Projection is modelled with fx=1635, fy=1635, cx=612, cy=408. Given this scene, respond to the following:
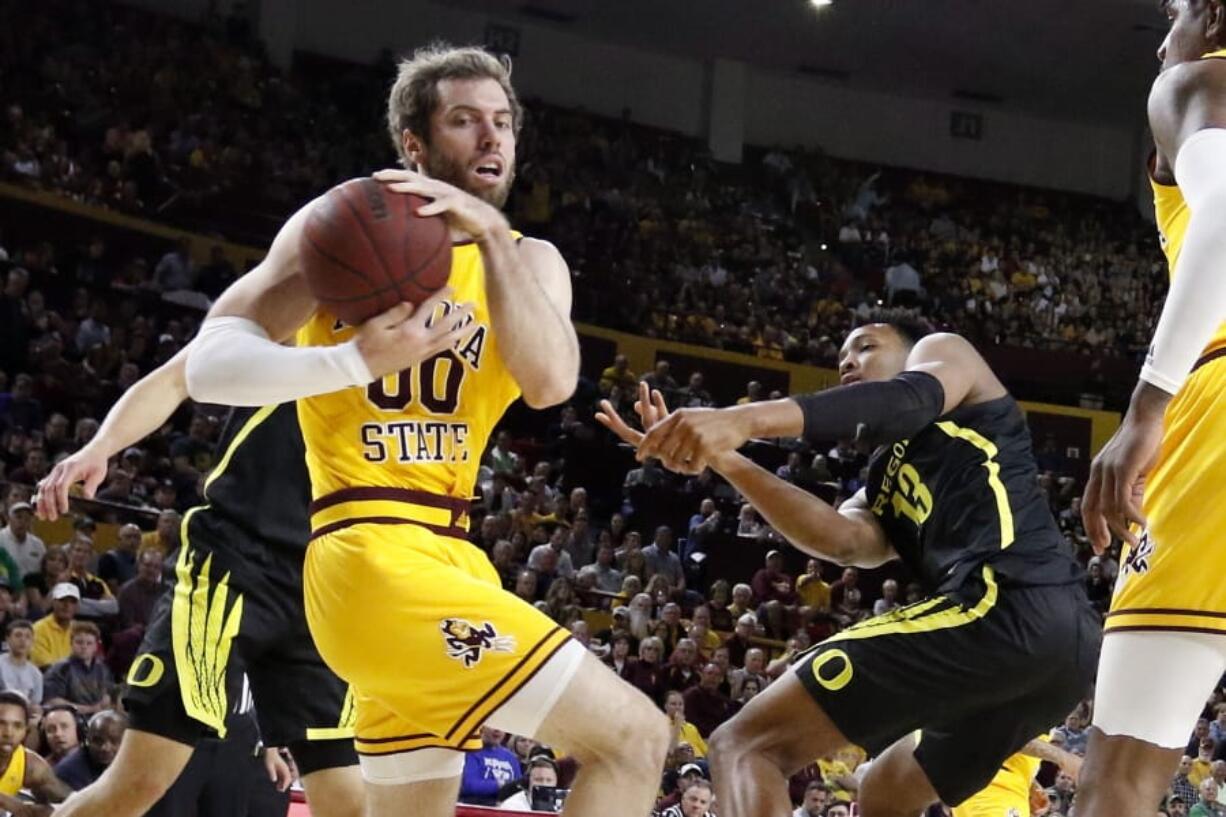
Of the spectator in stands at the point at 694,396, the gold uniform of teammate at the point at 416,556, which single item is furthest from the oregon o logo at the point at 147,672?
the spectator in stands at the point at 694,396

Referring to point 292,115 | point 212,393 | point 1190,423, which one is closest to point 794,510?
point 1190,423

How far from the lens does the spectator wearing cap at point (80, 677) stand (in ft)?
31.8

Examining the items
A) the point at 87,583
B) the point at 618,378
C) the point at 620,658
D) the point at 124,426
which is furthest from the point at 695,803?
the point at 618,378

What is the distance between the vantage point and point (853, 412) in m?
4.03

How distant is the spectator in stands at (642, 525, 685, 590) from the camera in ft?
50.1

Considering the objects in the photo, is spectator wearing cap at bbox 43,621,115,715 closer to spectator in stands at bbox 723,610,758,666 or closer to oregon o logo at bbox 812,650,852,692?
spectator in stands at bbox 723,610,758,666

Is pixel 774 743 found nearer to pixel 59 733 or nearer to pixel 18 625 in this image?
pixel 59 733

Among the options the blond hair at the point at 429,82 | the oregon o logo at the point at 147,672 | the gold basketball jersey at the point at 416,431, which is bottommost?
the oregon o logo at the point at 147,672

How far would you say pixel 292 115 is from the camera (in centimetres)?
2106

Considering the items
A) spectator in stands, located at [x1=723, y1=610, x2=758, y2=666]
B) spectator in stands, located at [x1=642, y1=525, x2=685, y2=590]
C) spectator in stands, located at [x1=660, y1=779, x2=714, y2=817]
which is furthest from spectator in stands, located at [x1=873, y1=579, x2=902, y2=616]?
spectator in stands, located at [x1=660, y1=779, x2=714, y2=817]

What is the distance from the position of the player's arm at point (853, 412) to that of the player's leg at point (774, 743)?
746mm

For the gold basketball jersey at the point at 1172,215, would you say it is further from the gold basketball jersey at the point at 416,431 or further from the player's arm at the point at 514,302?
the gold basketball jersey at the point at 416,431

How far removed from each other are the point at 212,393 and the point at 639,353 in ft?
56.9

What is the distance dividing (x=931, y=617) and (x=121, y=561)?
27.4 feet
